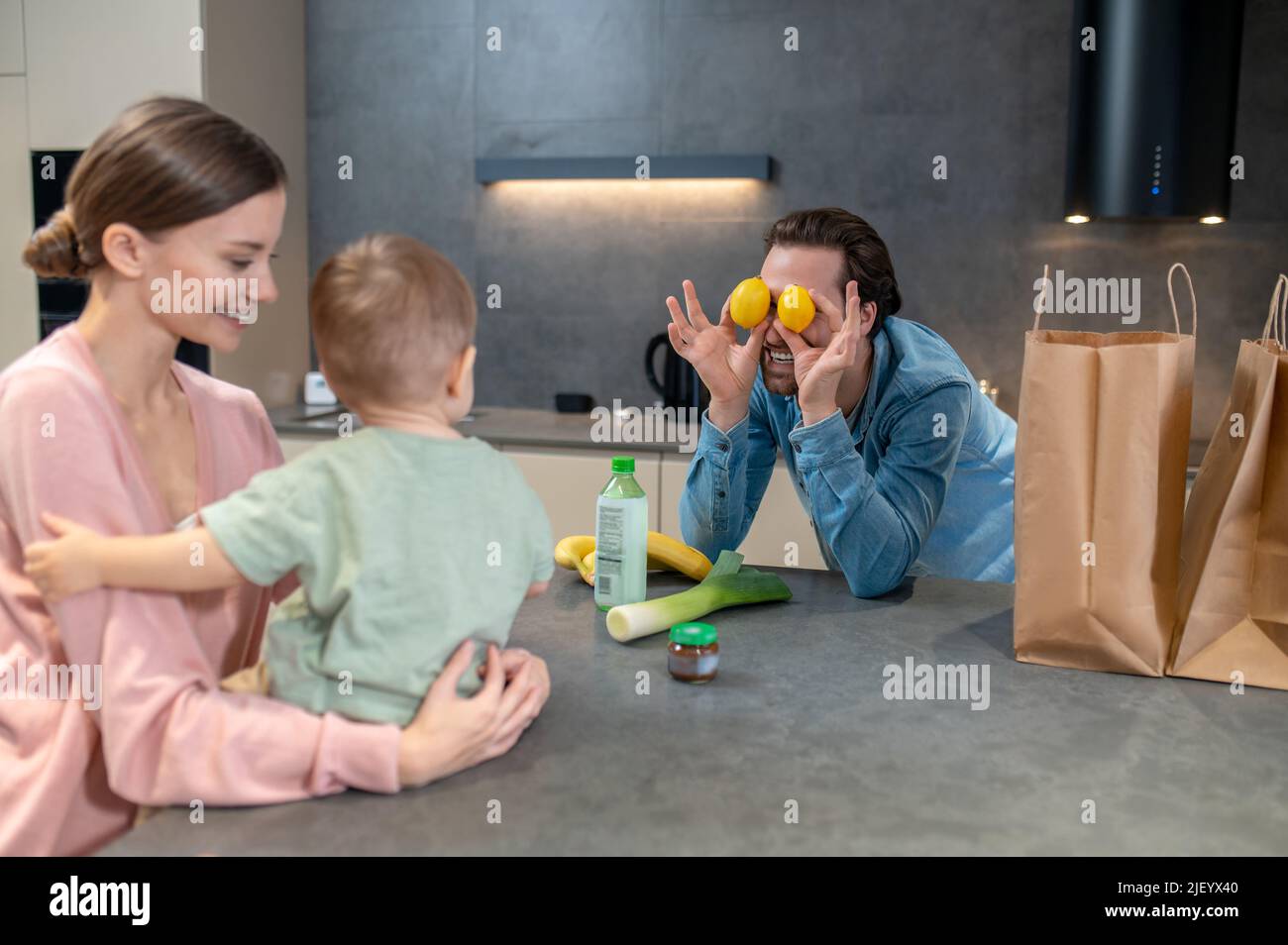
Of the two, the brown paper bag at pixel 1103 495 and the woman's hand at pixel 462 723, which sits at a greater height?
the brown paper bag at pixel 1103 495

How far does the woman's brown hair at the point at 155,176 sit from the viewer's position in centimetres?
98

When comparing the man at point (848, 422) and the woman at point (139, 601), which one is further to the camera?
the man at point (848, 422)

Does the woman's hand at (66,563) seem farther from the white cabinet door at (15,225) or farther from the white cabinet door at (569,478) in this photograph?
the white cabinet door at (15,225)

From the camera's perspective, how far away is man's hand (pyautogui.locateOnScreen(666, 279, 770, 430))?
1859 millimetres

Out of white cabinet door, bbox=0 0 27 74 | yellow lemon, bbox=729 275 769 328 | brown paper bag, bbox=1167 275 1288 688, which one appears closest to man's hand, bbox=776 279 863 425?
→ yellow lemon, bbox=729 275 769 328

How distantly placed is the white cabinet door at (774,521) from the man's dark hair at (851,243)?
1165 millimetres

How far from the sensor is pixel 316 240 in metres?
3.96

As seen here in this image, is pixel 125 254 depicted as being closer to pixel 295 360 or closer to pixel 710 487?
pixel 710 487

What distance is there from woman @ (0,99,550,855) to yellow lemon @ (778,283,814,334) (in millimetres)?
867

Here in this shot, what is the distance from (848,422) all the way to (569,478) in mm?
1367

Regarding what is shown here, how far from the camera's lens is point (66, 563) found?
908 mm

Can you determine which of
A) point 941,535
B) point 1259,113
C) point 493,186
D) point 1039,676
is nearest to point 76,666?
point 1039,676

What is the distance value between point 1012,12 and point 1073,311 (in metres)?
0.90

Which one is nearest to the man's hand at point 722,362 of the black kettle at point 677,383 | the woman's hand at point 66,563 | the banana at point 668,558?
the banana at point 668,558
